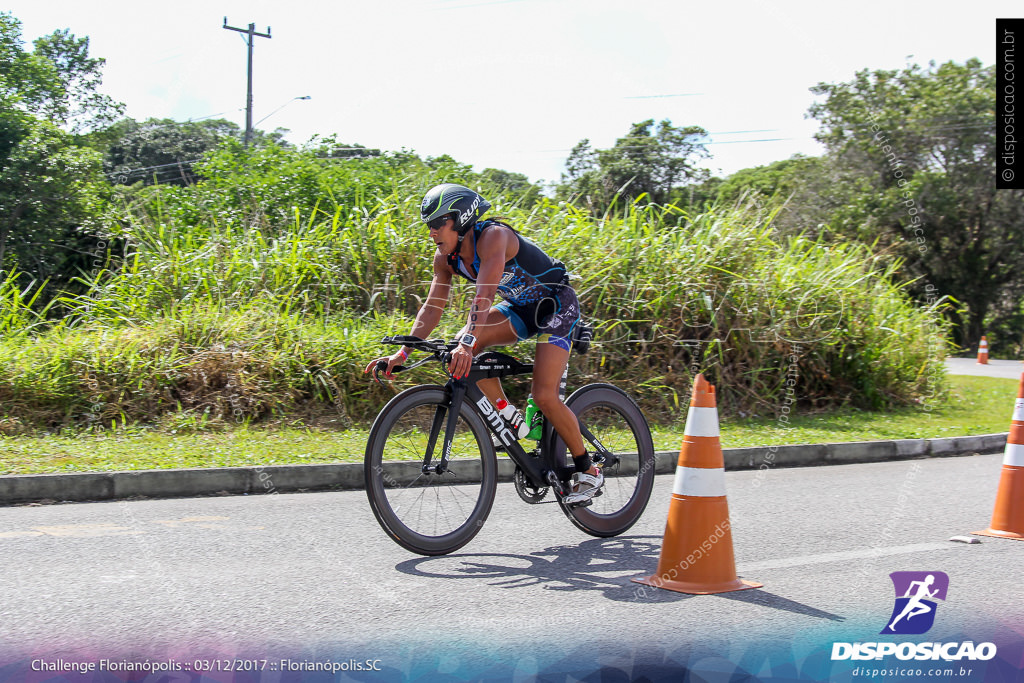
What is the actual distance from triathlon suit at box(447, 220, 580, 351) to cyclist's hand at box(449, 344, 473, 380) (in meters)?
0.55

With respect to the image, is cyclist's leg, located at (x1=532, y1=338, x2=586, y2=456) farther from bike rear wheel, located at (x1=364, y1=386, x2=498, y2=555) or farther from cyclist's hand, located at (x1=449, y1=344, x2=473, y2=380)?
cyclist's hand, located at (x1=449, y1=344, x2=473, y2=380)

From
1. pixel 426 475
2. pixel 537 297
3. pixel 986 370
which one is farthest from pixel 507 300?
pixel 986 370

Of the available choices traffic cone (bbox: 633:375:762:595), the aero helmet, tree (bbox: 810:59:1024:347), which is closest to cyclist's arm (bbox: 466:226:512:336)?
the aero helmet

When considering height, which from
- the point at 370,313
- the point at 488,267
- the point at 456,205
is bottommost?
the point at 370,313

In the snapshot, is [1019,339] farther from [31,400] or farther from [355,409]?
[31,400]

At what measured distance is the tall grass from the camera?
8.98 m

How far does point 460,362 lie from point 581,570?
1.24 meters

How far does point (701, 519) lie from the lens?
4.22m

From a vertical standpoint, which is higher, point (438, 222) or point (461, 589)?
point (438, 222)

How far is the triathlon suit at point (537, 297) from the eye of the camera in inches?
198

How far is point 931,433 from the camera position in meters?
10.1

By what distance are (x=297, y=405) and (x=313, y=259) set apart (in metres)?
2.41

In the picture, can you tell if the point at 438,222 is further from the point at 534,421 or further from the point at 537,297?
the point at 534,421

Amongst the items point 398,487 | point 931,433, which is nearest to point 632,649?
point 398,487
